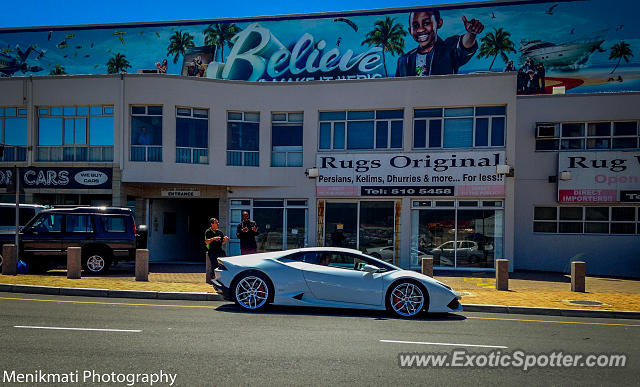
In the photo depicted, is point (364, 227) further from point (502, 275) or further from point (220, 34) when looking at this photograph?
point (220, 34)

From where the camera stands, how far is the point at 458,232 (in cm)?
1823

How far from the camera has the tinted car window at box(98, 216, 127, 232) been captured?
14719mm

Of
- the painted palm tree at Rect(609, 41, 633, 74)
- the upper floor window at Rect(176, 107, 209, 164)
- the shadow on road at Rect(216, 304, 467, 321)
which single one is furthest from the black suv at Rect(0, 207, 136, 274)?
the painted palm tree at Rect(609, 41, 633, 74)

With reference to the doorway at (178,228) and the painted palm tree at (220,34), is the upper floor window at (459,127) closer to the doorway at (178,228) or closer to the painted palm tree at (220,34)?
the doorway at (178,228)

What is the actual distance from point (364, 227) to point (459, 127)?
5.10 meters

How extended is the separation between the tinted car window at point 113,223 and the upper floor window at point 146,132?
455cm

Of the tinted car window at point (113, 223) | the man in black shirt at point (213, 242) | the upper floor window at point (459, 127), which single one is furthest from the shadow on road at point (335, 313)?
the upper floor window at point (459, 127)

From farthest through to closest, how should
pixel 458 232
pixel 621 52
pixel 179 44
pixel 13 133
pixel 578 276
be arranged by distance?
pixel 179 44 → pixel 621 52 → pixel 13 133 → pixel 458 232 → pixel 578 276

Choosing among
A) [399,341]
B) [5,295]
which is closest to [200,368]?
[399,341]

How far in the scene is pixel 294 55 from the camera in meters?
40.0

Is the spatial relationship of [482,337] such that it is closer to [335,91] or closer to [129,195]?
[335,91]

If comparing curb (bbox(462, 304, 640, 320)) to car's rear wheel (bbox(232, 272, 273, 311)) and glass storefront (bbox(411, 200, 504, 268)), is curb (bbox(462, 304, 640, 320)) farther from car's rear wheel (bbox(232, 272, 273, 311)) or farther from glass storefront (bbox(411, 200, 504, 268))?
glass storefront (bbox(411, 200, 504, 268))

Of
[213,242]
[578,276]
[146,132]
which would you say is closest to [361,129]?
[146,132]

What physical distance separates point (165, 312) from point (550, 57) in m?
39.5
